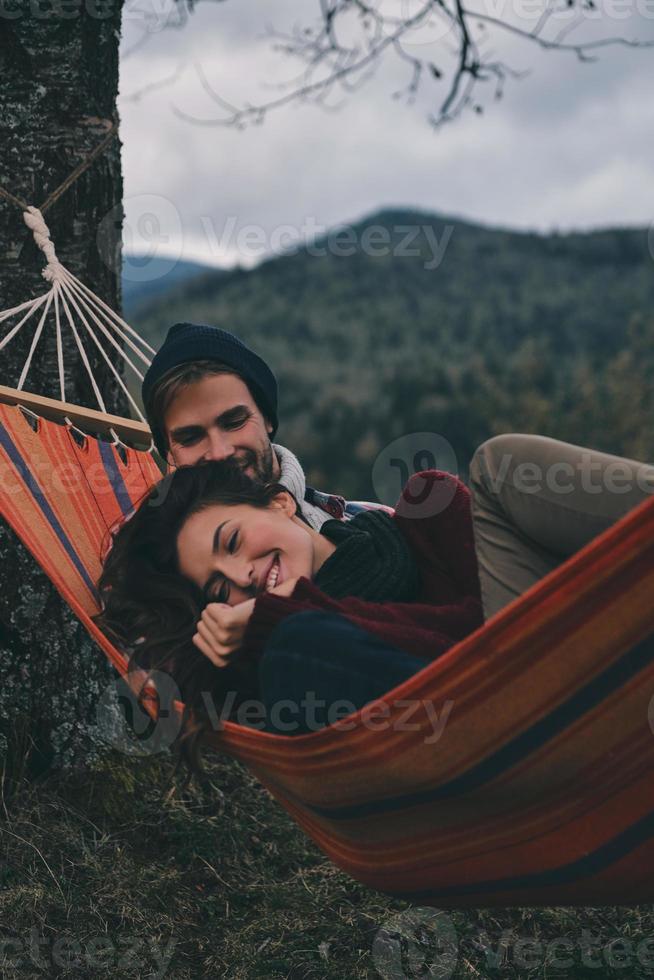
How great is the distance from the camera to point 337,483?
1239cm

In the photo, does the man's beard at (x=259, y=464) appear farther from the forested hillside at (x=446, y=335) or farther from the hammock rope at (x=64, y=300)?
the forested hillside at (x=446, y=335)

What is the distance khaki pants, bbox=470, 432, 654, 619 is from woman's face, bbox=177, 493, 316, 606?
0.97ft

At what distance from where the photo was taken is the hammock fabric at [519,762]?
1.08m

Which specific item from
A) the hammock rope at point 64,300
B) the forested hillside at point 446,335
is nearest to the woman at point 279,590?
the hammock rope at point 64,300

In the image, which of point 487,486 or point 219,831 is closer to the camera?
point 487,486

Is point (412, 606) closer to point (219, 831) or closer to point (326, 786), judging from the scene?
point (326, 786)

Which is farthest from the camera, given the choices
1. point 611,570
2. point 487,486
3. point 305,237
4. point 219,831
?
point 305,237

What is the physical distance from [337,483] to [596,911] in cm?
1052

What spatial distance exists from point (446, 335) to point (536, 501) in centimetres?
1809

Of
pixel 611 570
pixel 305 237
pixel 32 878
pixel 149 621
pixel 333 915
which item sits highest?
pixel 305 237

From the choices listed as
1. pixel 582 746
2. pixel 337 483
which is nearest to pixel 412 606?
pixel 582 746

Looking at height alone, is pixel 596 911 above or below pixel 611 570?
below

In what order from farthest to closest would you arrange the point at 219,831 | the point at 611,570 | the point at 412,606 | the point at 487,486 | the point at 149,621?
the point at 219,831 → the point at 149,621 → the point at 412,606 → the point at 487,486 → the point at 611,570

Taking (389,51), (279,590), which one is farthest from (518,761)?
(389,51)
